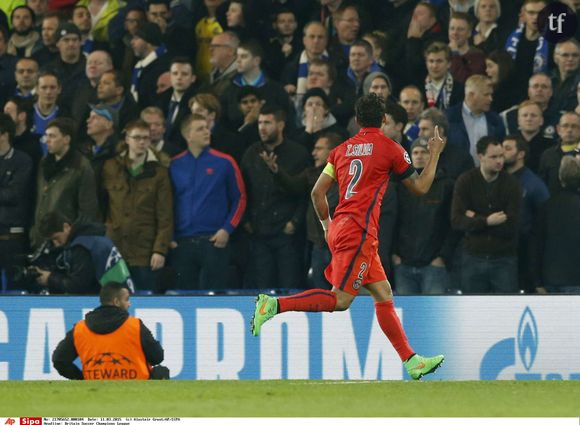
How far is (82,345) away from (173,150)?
12.7ft

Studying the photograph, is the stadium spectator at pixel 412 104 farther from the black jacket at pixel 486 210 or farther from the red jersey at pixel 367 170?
the red jersey at pixel 367 170

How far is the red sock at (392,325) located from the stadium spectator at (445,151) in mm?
3774

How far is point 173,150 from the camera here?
1515 centimetres

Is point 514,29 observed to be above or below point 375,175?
above

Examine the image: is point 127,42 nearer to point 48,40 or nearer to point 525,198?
point 48,40

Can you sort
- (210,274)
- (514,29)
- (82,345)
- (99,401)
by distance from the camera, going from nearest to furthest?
(99,401)
(82,345)
(210,274)
(514,29)

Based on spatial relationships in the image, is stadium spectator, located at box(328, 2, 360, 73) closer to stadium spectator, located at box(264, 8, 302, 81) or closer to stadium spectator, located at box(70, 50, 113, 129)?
stadium spectator, located at box(264, 8, 302, 81)

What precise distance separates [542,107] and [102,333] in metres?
5.38

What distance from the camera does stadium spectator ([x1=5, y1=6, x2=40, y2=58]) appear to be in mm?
17234

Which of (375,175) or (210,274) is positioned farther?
(210,274)

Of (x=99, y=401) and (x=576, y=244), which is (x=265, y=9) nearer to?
(x=576, y=244)

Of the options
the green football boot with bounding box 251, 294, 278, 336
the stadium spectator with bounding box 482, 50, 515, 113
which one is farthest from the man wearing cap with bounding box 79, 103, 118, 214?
the green football boot with bounding box 251, 294, 278, 336

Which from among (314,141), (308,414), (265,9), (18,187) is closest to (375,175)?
(308,414)

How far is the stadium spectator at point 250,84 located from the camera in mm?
15234
